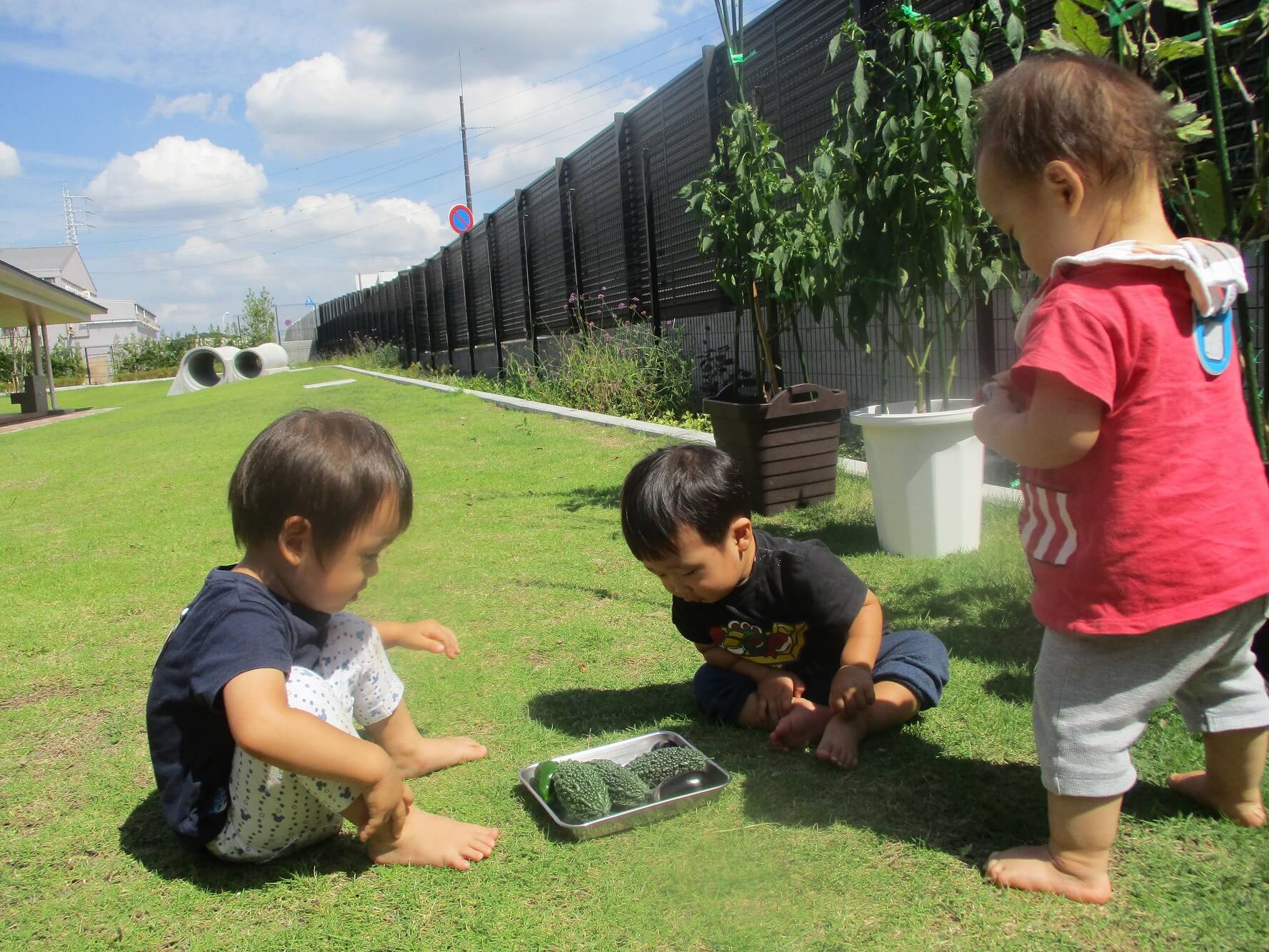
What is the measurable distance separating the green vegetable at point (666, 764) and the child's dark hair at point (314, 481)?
0.73 metres

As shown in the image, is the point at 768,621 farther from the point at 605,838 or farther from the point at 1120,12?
the point at 1120,12

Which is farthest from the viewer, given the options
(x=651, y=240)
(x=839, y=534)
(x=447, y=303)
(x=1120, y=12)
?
(x=447, y=303)

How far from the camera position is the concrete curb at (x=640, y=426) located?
421 centimetres

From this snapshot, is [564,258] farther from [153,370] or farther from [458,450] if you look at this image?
[153,370]

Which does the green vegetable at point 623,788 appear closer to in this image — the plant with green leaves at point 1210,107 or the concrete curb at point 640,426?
the plant with green leaves at point 1210,107

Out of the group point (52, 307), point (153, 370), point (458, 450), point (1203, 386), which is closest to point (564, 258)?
point (458, 450)

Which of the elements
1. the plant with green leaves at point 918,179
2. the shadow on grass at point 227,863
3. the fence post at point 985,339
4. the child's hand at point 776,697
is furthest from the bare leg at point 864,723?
the fence post at point 985,339

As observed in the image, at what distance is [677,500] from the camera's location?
1986 millimetres

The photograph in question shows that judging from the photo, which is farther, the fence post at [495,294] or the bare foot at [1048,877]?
the fence post at [495,294]

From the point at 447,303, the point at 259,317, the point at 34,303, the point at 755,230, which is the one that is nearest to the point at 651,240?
the point at 755,230

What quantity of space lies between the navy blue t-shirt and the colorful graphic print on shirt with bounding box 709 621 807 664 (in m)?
0.96

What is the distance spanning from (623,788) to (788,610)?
0.57 metres

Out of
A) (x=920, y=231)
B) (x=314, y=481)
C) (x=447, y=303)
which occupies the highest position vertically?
(x=447, y=303)

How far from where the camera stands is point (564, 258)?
12.8 metres
